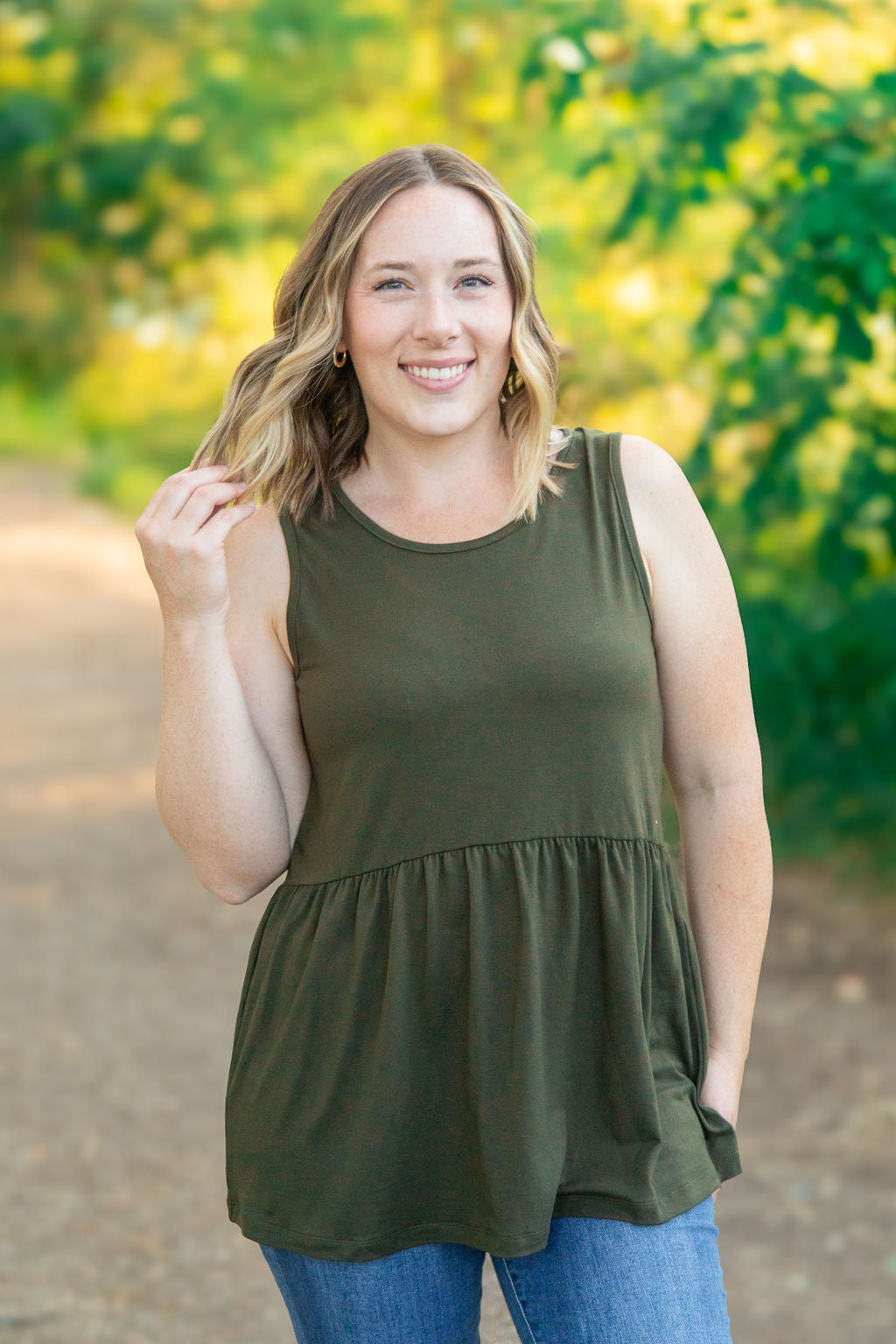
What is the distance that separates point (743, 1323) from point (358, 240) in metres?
2.50

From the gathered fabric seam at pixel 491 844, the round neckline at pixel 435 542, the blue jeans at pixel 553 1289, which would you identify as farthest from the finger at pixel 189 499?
the blue jeans at pixel 553 1289

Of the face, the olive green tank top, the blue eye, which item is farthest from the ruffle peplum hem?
the blue eye

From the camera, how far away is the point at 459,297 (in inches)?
59.6

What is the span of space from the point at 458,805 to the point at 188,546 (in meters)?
0.36

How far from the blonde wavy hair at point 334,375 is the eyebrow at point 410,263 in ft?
0.09

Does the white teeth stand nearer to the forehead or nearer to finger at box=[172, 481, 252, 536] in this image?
the forehead

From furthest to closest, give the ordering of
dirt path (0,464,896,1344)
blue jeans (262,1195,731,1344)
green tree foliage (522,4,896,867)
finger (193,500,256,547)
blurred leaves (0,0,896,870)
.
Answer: dirt path (0,464,896,1344), blurred leaves (0,0,896,870), green tree foliage (522,4,896,867), finger (193,500,256,547), blue jeans (262,1195,731,1344)

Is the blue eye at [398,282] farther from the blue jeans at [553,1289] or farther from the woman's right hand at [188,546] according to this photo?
the blue jeans at [553,1289]

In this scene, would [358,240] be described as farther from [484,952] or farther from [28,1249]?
Answer: [28,1249]

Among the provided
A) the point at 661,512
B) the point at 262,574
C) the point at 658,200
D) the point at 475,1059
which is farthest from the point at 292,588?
the point at 658,200

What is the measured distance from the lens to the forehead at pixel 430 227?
1.50m

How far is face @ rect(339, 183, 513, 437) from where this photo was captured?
4.93 feet

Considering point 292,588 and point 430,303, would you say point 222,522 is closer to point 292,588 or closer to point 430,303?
point 292,588

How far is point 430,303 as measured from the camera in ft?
4.89
